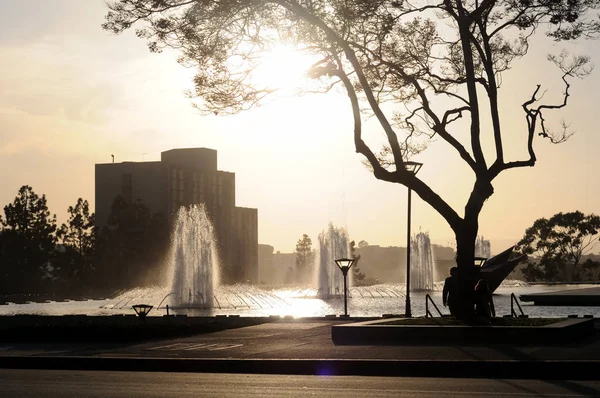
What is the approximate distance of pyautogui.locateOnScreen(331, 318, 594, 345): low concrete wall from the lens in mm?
21125

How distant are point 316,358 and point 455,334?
468cm

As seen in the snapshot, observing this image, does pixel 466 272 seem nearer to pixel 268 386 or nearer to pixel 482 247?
pixel 268 386

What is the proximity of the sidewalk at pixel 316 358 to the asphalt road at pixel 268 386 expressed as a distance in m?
0.68

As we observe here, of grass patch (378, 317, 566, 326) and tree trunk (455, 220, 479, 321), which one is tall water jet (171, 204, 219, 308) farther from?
tree trunk (455, 220, 479, 321)

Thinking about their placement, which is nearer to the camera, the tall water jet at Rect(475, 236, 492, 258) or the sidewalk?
the sidewalk

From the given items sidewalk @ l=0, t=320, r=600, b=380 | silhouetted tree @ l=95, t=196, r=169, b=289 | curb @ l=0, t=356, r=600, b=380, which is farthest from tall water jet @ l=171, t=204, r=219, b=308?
curb @ l=0, t=356, r=600, b=380

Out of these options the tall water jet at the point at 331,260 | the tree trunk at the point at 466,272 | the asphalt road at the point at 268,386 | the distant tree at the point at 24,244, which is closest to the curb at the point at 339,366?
the asphalt road at the point at 268,386

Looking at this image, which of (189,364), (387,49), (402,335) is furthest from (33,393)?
(387,49)

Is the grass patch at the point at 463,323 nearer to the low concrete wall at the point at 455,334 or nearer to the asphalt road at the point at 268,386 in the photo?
the low concrete wall at the point at 455,334

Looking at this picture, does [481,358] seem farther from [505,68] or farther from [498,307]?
[498,307]

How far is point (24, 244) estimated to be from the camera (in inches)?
4921

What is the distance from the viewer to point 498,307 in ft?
178

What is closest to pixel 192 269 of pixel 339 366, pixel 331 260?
pixel 331 260

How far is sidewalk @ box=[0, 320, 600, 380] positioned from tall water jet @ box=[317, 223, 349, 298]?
6546cm
